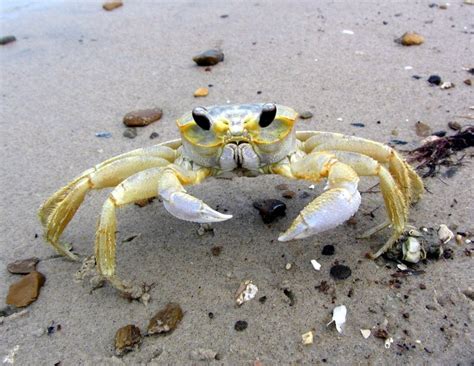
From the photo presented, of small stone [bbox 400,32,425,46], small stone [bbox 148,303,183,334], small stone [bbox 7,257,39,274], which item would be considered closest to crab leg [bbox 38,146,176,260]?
small stone [bbox 7,257,39,274]

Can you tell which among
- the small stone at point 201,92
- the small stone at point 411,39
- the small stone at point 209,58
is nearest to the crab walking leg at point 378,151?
the small stone at point 201,92

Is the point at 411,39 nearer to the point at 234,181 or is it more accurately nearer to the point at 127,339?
the point at 234,181

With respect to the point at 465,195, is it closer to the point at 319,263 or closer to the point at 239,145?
the point at 319,263

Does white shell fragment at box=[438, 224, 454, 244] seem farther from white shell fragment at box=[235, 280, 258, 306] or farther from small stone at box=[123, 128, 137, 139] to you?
small stone at box=[123, 128, 137, 139]

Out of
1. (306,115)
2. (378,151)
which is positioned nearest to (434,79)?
(306,115)

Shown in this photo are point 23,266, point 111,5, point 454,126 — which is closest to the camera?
point 23,266

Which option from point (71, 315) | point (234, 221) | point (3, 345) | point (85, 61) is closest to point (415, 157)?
point (234, 221)

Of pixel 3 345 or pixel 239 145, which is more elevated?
pixel 239 145
